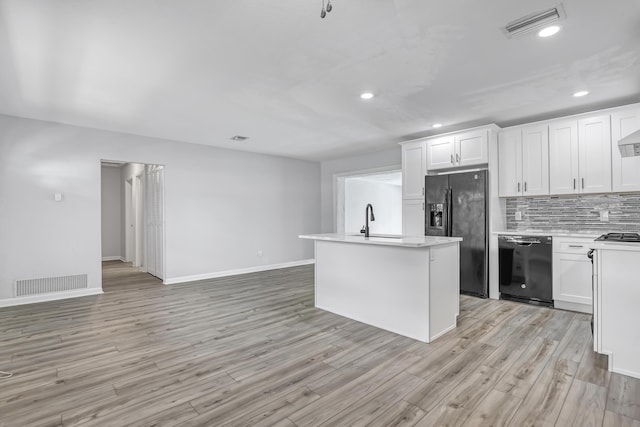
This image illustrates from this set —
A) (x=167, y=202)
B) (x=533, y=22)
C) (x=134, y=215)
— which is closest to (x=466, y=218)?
(x=533, y=22)

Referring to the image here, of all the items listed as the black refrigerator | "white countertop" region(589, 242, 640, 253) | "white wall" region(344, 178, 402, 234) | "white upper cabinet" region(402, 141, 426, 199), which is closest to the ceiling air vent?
"white countertop" region(589, 242, 640, 253)

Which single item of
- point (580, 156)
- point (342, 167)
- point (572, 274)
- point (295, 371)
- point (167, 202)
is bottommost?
point (295, 371)

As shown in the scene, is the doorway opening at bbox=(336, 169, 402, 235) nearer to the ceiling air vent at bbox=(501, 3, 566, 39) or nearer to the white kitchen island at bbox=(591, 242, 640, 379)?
the ceiling air vent at bbox=(501, 3, 566, 39)

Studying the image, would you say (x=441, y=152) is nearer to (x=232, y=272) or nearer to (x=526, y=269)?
(x=526, y=269)

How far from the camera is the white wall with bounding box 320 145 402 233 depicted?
638 centimetres

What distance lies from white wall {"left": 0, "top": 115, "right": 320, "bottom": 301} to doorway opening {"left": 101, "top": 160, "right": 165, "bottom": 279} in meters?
0.31

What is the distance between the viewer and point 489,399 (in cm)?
202

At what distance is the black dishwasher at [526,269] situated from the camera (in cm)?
400

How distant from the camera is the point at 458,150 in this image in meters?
4.75

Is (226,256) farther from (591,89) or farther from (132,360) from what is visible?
(591,89)

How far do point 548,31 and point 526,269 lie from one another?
9.63ft

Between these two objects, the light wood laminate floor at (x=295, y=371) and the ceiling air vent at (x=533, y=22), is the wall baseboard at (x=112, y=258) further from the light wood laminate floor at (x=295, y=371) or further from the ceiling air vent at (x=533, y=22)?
the ceiling air vent at (x=533, y=22)

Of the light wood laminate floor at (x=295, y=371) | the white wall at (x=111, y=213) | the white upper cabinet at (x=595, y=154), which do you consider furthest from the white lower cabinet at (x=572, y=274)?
the white wall at (x=111, y=213)

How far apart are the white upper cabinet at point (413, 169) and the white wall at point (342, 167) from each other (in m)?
0.85
